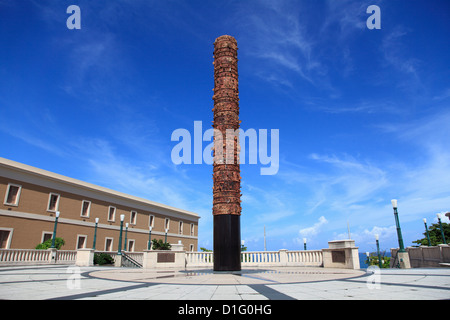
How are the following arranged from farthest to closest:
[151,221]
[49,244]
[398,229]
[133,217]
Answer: [151,221] < [133,217] < [49,244] < [398,229]

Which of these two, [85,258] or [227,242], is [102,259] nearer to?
[85,258]

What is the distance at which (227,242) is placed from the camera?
14.8 meters

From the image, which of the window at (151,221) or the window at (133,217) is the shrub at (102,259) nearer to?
the window at (133,217)

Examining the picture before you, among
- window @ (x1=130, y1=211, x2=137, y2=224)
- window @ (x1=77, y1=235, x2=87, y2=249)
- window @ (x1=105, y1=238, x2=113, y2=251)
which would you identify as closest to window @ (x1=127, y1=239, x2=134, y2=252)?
window @ (x1=130, y1=211, x2=137, y2=224)

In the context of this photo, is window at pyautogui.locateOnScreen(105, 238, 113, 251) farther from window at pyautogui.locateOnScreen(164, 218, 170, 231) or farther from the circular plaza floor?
the circular plaza floor

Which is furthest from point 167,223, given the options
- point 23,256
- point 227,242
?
point 227,242

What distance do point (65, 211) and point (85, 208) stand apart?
3.15 metres

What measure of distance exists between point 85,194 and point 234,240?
86.9ft

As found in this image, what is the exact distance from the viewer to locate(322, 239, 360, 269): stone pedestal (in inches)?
602

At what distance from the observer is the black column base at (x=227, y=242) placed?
14.6 metres
